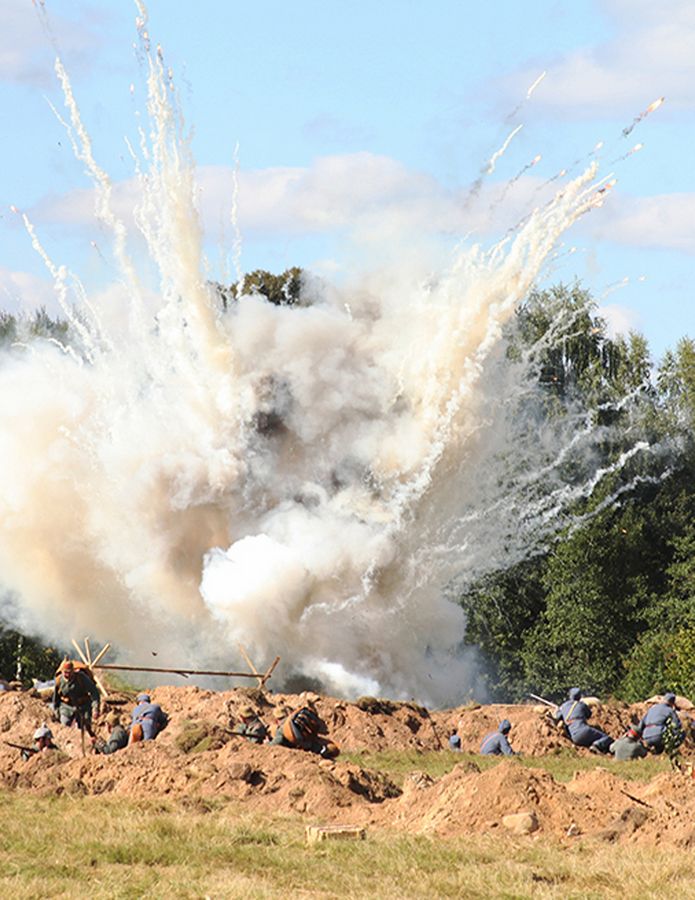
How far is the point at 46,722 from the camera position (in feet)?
105

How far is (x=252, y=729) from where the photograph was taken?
29188 mm

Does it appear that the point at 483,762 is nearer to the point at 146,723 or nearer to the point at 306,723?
the point at 306,723

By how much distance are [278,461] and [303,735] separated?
12976 millimetres

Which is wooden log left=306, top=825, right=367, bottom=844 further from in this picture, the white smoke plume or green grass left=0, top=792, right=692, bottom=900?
the white smoke plume

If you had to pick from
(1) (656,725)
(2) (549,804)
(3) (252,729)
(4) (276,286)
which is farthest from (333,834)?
(4) (276,286)

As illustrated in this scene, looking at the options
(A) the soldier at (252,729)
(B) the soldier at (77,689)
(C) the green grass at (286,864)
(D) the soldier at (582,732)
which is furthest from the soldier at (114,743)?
(D) the soldier at (582,732)

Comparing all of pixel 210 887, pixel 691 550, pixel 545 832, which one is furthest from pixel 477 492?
pixel 210 887

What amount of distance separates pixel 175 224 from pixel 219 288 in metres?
2.61

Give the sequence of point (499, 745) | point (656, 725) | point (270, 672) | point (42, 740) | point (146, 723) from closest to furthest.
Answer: point (42, 740) < point (146, 723) < point (656, 725) < point (499, 745) < point (270, 672)

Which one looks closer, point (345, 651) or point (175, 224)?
point (175, 224)

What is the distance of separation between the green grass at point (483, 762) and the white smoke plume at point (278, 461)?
7.24 meters

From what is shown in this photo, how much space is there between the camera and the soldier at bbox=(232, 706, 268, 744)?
2894 cm

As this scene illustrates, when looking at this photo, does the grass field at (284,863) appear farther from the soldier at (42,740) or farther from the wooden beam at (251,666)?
the wooden beam at (251,666)

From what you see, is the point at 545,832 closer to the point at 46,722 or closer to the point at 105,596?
the point at 46,722
